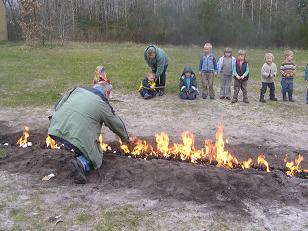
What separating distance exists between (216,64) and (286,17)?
58.3 ft

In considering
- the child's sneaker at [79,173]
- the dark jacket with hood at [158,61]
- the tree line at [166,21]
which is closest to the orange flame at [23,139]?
the child's sneaker at [79,173]

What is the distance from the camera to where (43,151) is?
719cm

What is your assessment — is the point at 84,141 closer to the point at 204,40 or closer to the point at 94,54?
the point at 94,54

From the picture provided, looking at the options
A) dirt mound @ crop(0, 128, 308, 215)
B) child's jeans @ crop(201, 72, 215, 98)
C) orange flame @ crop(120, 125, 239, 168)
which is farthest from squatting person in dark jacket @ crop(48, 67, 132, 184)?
child's jeans @ crop(201, 72, 215, 98)

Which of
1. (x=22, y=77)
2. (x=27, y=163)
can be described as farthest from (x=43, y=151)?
(x=22, y=77)

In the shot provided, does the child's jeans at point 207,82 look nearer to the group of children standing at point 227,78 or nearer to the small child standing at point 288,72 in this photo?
the group of children standing at point 227,78

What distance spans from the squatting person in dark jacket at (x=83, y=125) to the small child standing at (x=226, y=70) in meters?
6.07

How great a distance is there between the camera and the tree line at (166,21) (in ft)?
88.2

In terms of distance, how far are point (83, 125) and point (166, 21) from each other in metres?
23.6

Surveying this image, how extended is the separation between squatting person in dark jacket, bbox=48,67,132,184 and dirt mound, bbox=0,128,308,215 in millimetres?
239

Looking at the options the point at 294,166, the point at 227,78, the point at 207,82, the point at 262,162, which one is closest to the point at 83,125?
the point at 262,162

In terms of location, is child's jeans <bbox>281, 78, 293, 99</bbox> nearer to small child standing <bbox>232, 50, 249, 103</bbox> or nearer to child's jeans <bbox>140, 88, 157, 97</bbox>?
small child standing <bbox>232, 50, 249, 103</bbox>

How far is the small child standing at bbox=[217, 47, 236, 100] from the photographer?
38.9 feet

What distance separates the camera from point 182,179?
20.1ft
